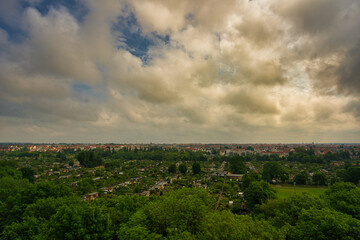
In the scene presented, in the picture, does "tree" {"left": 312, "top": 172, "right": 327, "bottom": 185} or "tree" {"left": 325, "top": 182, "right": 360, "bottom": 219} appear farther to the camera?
"tree" {"left": 312, "top": 172, "right": 327, "bottom": 185}

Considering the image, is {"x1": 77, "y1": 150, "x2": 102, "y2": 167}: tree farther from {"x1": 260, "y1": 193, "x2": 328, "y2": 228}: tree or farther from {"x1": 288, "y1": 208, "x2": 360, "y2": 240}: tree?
{"x1": 288, "y1": 208, "x2": 360, "y2": 240}: tree

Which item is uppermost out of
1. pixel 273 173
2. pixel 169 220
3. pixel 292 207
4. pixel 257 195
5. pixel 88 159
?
pixel 169 220

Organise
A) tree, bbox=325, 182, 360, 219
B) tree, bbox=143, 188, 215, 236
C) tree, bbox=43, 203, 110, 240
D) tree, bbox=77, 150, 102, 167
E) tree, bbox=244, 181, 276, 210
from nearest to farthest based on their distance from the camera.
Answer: tree, bbox=43, 203, 110, 240, tree, bbox=143, 188, 215, 236, tree, bbox=325, 182, 360, 219, tree, bbox=244, 181, 276, 210, tree, bbox=77, 150, 102, 167

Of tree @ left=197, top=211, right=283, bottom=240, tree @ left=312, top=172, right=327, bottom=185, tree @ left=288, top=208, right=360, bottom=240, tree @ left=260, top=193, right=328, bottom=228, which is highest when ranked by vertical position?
tree @ left=197, top=211, right=283, bottom=240

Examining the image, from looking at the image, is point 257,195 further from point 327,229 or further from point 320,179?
point 320,179

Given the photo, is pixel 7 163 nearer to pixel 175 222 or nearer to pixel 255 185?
pixel 175 222

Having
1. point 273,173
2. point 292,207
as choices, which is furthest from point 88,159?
point 292,207

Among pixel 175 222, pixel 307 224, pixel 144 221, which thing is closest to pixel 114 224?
pixel 144 221

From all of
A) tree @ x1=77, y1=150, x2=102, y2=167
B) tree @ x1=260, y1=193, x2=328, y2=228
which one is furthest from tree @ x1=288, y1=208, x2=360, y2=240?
tree @ x1=77, y1=150, x2=102, y2=167
